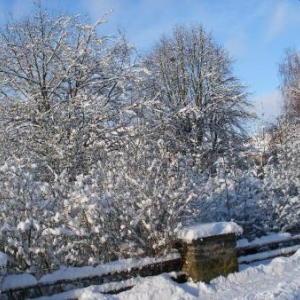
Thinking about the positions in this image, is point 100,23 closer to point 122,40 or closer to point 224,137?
point 122,40

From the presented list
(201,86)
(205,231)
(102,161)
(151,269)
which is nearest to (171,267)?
(151,269)

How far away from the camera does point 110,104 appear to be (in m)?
15.3

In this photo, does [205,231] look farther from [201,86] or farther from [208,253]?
[201,86]

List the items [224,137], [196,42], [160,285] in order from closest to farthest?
[160,285] → [224,137] → [196,42]

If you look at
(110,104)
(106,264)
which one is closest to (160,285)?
(106,264)

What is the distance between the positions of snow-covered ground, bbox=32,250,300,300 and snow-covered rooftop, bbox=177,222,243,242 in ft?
1.84

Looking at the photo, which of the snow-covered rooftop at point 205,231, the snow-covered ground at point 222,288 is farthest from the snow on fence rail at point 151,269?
the snow-covered ground at point 222,288

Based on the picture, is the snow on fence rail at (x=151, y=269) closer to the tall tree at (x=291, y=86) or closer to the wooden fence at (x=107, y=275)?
the wooden fence at (x=107, y=275)

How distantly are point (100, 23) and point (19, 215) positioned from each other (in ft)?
37.3

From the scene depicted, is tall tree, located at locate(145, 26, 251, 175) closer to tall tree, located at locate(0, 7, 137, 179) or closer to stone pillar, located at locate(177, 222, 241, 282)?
tall tree, located at locate(0, 7, 137, 179)

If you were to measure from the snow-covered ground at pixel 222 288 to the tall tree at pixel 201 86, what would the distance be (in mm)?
16561

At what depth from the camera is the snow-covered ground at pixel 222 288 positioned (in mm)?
5285

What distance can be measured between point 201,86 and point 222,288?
20999 millimetres

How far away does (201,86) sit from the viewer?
26.0 meters
